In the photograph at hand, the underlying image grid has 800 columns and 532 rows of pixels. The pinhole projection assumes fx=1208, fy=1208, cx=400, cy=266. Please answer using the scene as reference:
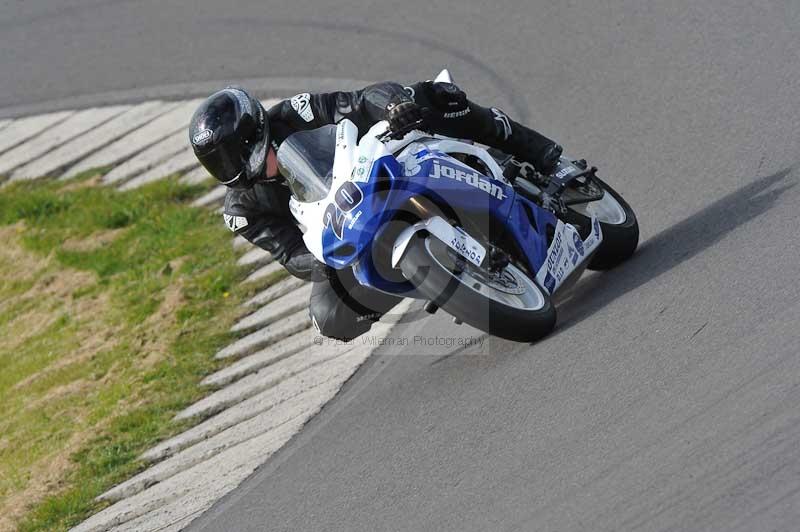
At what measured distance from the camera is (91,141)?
12055mm

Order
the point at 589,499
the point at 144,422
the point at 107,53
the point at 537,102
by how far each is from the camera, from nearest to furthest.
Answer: the point at 589,499, the point at 144,422, the point at 537,102, the point at 107,53

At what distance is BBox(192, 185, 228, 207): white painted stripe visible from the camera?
1025 centimetres

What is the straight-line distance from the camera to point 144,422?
7.75 meters

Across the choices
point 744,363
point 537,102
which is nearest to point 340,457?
point 744,363

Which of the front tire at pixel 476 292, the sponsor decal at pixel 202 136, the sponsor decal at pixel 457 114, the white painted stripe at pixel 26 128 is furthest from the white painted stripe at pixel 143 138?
the front tire at pixel 476 292

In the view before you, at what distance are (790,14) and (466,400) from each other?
421cm

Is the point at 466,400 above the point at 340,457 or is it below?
above

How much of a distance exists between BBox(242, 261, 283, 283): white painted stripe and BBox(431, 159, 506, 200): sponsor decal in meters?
2.86

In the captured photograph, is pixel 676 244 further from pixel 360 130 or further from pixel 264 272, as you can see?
pixel 264 272

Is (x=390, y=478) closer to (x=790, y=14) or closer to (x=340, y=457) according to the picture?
(x=340, y=457)

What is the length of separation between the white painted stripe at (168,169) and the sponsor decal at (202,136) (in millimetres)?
4720

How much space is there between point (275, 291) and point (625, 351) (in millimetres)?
3511

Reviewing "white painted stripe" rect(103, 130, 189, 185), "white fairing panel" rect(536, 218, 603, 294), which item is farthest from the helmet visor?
"white painted stripe" rect(103, 130, 189, 185)

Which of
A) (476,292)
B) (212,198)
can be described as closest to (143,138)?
(212,198)
